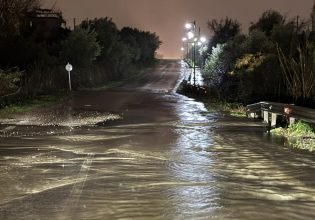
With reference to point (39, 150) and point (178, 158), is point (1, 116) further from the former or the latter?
point (178, 158)

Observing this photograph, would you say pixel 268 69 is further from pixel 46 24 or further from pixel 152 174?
pixel 46 24

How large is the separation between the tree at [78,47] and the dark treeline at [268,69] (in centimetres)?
1737

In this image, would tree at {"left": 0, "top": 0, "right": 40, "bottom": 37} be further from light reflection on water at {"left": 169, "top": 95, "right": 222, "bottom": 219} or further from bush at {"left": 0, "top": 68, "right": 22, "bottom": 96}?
light reflection on water at {"left": 169, "top": 95, "right": 222, "bottom": 219}

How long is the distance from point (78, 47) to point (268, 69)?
3121cm

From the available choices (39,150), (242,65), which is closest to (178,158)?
(39,150)

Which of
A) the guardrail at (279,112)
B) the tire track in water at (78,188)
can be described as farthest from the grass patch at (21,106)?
the tire track in water at (78,188)

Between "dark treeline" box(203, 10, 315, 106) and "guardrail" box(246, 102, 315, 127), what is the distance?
4.47ft

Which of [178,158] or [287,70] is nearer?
[178,158]

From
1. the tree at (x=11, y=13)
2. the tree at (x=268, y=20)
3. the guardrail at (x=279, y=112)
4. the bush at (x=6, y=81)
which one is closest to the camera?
the guardrail at (x=279, y=112)

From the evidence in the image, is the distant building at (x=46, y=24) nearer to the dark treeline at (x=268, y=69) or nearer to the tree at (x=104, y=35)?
the tree at (x=104, y=35)

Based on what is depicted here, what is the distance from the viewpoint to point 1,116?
875 inches

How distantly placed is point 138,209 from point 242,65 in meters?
25.3

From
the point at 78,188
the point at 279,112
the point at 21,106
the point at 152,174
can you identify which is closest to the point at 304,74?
the point at 279,112

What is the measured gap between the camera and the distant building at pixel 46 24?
201 feet
